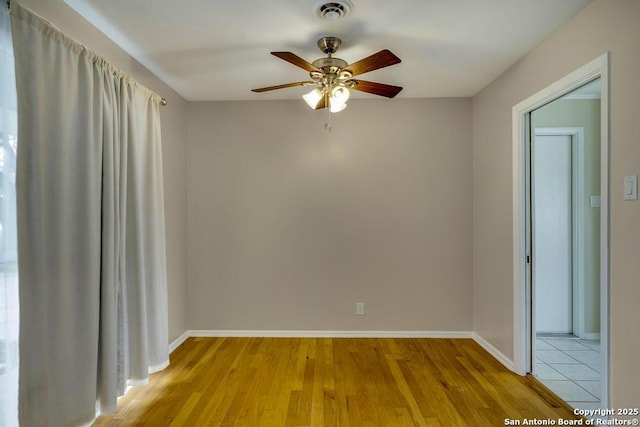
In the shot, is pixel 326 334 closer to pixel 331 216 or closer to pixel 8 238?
pixel 331 216

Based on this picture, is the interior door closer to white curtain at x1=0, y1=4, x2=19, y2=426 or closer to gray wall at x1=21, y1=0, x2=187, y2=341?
gray wall at x1=21, y1=0, x2=187, y2=341

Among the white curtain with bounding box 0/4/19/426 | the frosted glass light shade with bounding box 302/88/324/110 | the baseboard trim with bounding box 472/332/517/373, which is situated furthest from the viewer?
the baseboard trim with bounding box 472/332/517/373

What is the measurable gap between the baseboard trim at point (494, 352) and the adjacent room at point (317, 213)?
24mm

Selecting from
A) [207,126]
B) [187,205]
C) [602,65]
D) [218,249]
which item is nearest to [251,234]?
[218,249]

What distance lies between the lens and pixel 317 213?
11.5 feet

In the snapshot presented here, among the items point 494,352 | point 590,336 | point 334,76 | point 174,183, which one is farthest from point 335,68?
point 590,336

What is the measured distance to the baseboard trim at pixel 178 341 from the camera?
316 cm

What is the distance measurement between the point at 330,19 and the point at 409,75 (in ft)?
3.79

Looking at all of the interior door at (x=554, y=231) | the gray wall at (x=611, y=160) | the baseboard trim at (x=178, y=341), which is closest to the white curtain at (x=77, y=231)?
the baseboard trim at (x=178, y=341)

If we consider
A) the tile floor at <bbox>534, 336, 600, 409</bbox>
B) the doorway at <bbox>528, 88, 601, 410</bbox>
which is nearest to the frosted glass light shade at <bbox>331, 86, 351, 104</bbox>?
the doorway at <bbox>528, 88, 601, 410</bbox>

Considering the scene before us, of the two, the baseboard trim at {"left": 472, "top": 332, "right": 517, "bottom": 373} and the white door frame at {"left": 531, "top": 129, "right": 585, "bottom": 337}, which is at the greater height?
the white door frame at {"left": 531, "top": 129, "right": 585, "bottom": 337}

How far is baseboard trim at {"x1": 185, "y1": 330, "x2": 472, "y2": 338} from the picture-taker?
3.47m

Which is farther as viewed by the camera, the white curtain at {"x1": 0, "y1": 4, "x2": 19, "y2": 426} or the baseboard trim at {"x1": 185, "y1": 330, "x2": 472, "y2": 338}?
the baseboard trim at {"x1": 185, "y1": 330, "x2": 472, "y2": 338}

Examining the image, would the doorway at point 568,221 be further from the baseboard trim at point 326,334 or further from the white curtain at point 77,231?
the white curtain at point 77,231
